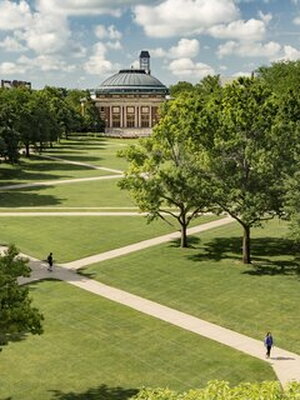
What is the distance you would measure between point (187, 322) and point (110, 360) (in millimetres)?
5665

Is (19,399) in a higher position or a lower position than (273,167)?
lower

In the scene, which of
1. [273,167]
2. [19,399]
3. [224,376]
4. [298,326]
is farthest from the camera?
[273,167]

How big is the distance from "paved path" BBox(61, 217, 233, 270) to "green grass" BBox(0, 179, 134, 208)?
475 inches

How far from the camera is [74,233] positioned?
45.9 m

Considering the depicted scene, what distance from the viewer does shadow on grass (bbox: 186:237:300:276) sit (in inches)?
1442

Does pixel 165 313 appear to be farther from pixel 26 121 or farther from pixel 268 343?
pixel 26 121

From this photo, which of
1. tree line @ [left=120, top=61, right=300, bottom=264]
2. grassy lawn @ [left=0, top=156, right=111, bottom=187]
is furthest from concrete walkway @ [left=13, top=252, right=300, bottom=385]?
grassy lawn @ [left=0, top=156, right=111, bottom=187]

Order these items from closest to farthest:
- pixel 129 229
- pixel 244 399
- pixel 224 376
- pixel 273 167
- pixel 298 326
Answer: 1. pixel 244 399
2. pixel 224 376
3. pixel 298 326
4. pixel 273 167
5. pixel 129 229

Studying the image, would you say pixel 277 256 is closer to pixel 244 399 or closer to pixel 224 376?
pixel 224 376

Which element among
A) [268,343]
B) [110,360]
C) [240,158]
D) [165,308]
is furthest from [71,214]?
[268,343]

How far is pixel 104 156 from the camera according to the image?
104 m

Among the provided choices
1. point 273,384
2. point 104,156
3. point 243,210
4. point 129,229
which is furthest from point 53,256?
point 104,156

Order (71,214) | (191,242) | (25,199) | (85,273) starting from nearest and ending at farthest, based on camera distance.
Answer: (85,273) → (191,242) → (71,214) → (25,199)

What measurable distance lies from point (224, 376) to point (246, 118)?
18.0 m
